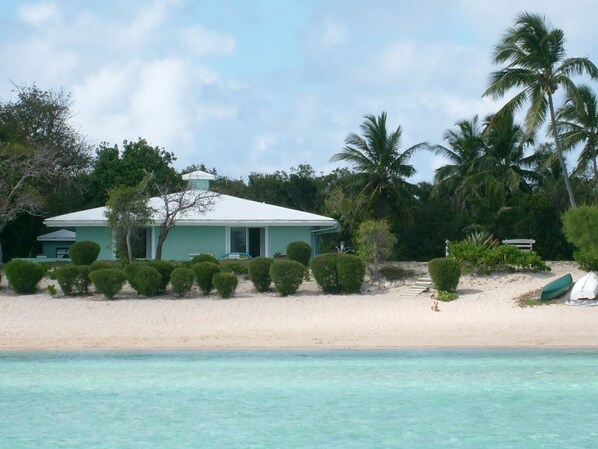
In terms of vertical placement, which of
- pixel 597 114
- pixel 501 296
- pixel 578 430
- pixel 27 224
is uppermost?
pixel 597 114

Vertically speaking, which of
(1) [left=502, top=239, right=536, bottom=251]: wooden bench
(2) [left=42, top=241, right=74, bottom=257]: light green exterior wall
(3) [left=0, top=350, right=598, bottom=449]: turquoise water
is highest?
(2) [left=42, top=241, right=74, bottom=257]: light green exterior wall

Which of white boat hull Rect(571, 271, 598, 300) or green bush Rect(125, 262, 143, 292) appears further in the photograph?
green bush Rect(125, 262, 143, 292)

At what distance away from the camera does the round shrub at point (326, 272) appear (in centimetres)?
3022

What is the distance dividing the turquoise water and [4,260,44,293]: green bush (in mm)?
6879

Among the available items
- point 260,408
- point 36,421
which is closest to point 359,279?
point 260,408

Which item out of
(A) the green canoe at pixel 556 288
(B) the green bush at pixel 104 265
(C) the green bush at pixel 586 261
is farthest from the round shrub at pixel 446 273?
(B) the green bush at pixel 104 265

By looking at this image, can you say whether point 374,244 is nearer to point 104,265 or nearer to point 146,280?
point 146,280

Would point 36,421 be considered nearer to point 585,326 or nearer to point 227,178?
point 585,326

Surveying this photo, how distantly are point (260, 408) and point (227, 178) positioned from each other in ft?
180

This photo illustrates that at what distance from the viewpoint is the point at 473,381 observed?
20.5 meters

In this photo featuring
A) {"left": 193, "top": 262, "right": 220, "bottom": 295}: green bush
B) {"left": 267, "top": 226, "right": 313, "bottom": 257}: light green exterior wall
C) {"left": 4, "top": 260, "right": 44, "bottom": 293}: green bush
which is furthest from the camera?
{"left": 267, "top": 226, "right": 313, "bottom": 257}: light green exterior wall

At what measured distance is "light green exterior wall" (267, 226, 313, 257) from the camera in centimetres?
3828

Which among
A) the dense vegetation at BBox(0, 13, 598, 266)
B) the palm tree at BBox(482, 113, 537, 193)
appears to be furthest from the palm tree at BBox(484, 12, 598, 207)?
the palm tree at BBox(482, 113, 537, 193)

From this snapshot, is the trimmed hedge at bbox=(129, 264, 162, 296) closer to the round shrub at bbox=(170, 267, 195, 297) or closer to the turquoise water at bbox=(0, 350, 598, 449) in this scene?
the round shrub at bbox=(170, 267, 195, 297)
